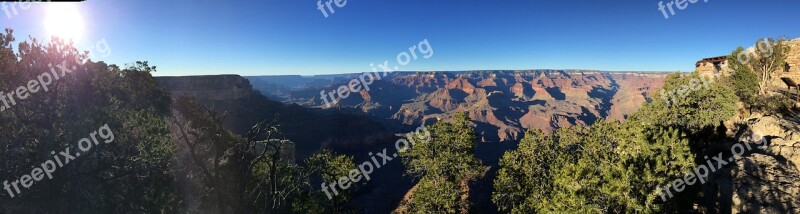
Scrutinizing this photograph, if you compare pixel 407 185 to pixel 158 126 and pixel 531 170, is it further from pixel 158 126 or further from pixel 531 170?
pixel 158 126

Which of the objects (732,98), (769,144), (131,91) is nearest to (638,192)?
(769,144)
